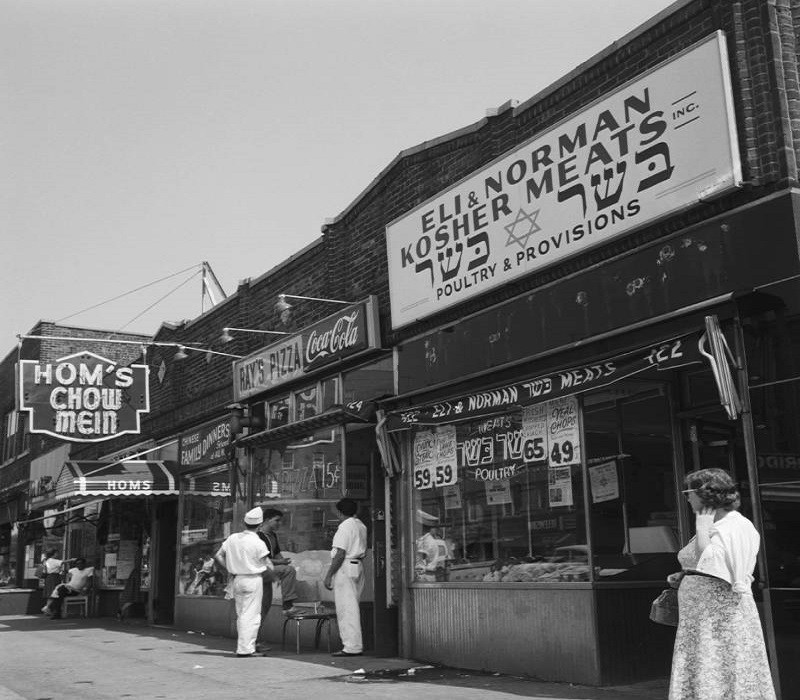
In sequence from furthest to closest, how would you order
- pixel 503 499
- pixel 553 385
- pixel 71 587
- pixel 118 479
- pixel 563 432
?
pixel 71 587 < pixel 118 479 < pixel 503 499 < pixel 563 432 < pixel 553 385

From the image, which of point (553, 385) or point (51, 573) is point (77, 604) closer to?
point (51, 573)

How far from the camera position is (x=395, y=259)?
37.7 ft

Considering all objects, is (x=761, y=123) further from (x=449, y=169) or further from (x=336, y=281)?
(x=336, y=281)

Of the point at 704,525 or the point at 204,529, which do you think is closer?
the point at 704,525

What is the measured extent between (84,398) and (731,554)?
15038 millimetres

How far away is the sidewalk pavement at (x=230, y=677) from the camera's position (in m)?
8.27

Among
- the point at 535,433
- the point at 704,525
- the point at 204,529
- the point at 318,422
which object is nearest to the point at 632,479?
the point at 535,433

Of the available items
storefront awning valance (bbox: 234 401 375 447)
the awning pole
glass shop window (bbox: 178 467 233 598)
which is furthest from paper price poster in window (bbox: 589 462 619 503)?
the awning pole

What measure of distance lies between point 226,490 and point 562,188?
881 centimetres

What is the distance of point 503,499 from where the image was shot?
32.4 feet

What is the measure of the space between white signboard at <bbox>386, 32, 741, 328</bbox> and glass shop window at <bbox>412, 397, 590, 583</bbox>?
148cm

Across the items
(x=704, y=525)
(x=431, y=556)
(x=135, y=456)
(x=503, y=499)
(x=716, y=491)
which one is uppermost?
(x=135, y=456)

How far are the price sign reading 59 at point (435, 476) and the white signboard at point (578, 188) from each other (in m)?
1.73

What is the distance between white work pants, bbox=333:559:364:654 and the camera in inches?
436
